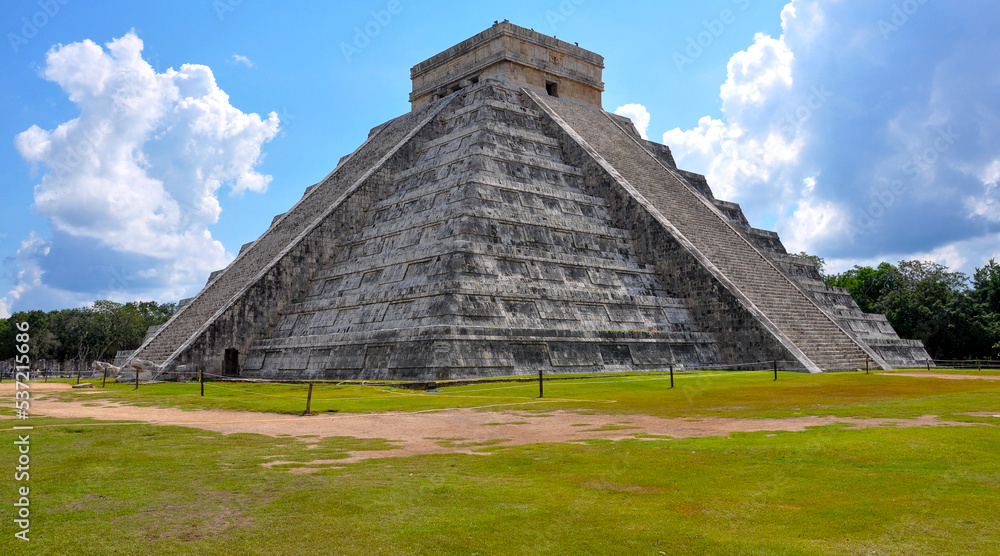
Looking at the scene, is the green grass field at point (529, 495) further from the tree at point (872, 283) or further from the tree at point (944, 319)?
the tree at point (872, 283)

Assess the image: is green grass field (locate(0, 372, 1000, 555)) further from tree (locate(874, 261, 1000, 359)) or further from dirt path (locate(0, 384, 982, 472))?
tree (locate(874, 261, 1000, 359))

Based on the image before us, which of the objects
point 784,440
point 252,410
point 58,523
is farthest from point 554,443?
point 252,410

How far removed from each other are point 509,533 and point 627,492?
1440 mm

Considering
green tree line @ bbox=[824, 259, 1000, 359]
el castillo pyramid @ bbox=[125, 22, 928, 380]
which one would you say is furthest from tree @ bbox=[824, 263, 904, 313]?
el castillo pyramid @ bbox=[125, 22, 928, 380]

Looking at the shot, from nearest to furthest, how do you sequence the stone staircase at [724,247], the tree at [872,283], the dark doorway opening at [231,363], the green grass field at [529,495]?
1. the green grass field at [529,495]
2. the stone staircase at [724,247]
3. the dark doorway opening at [231,363]
4. the tree at [872,283]

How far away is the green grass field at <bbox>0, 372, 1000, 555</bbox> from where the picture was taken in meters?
4.45

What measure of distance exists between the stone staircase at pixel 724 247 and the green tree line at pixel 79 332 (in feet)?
131

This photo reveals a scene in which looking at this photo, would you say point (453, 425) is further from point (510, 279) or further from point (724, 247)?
point (724, 247)

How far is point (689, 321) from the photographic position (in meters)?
23.2

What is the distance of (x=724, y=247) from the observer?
25.7 m

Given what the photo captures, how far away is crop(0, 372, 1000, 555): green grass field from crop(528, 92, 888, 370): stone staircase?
42.7 feet

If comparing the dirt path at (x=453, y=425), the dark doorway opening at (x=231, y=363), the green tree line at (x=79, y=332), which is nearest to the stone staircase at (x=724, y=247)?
the dirt path at (x=453, y=425)

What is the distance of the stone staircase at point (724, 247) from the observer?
22.3 m

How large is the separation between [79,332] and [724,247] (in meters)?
48.3
